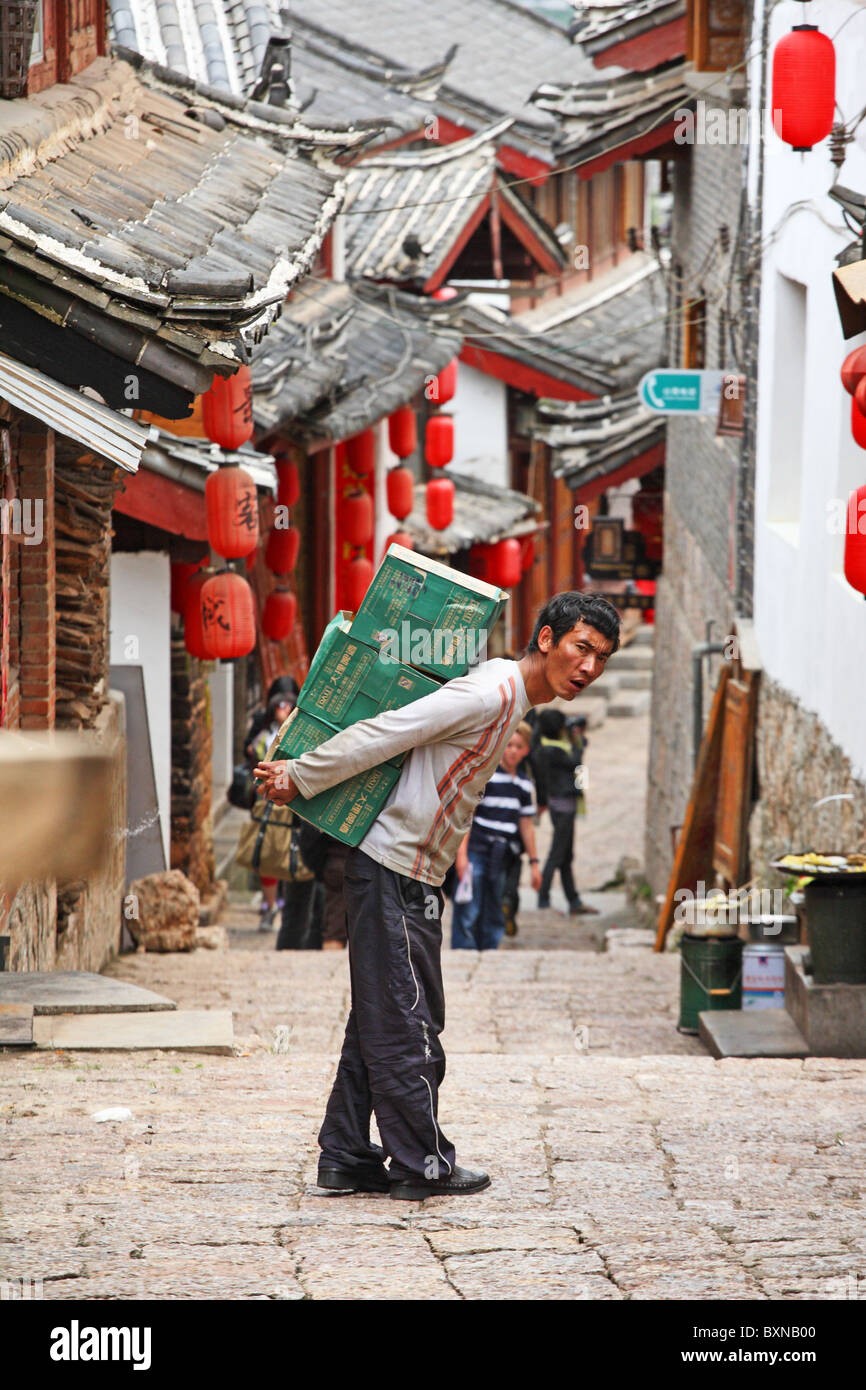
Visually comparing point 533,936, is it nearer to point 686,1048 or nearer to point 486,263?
point 686,1048

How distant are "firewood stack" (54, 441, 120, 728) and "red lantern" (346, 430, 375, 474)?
28.5 ft

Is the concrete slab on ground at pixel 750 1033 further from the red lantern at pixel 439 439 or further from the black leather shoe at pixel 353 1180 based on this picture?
the red lantern at pixel 439 439

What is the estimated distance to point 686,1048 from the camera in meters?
8.13

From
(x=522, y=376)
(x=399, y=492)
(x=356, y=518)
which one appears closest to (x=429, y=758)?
(x=356, y=518)

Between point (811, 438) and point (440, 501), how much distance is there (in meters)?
9.59

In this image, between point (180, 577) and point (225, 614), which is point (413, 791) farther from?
point (180, 577)

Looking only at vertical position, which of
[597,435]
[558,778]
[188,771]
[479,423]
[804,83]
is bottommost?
[558,778]

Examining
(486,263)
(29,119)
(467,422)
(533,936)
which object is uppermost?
(486,263)

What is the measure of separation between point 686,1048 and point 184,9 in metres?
9.98

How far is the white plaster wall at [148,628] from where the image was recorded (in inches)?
433

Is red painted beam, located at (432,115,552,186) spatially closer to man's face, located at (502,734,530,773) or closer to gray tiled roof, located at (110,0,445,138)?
gray tiled roof, located at (110,0,445,138)

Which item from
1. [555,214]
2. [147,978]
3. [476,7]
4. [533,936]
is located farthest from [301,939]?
[476,7]

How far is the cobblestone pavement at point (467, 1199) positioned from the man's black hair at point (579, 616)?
5.09 feet

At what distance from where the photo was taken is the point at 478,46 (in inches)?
1217
